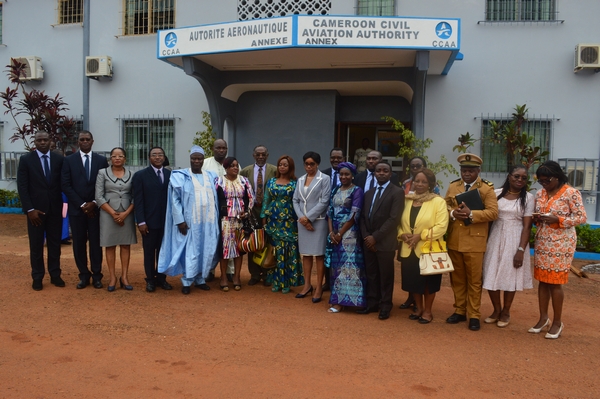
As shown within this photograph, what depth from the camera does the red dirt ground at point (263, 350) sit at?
381 centimetres

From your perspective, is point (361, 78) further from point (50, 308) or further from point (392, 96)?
point (50, 308)

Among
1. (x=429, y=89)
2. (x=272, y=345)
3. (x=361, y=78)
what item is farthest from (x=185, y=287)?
(x=429, y=89)

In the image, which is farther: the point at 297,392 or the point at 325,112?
the point at 325,112

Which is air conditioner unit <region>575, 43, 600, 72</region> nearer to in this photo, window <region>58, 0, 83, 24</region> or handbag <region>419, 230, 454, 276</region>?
handbag <region>419, 230, 454, 276</region>

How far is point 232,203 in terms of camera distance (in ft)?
21.3

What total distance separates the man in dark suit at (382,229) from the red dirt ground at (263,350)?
387 millimetres

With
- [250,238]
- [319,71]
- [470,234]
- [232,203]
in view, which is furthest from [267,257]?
[319,71]

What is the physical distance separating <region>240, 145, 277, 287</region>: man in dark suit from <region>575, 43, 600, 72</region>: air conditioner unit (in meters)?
6.30

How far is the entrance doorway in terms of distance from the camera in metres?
11.8

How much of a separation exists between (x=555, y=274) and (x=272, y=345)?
2740 mm

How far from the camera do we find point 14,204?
13.3 m

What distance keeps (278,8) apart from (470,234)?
22.2ft

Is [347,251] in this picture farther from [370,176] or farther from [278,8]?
[278,8]

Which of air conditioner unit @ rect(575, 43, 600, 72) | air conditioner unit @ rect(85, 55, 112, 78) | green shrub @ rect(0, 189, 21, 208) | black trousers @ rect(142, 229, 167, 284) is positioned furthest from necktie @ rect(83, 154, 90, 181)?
→ air conditioner unit @ rect(575, 43, 600, 72)
